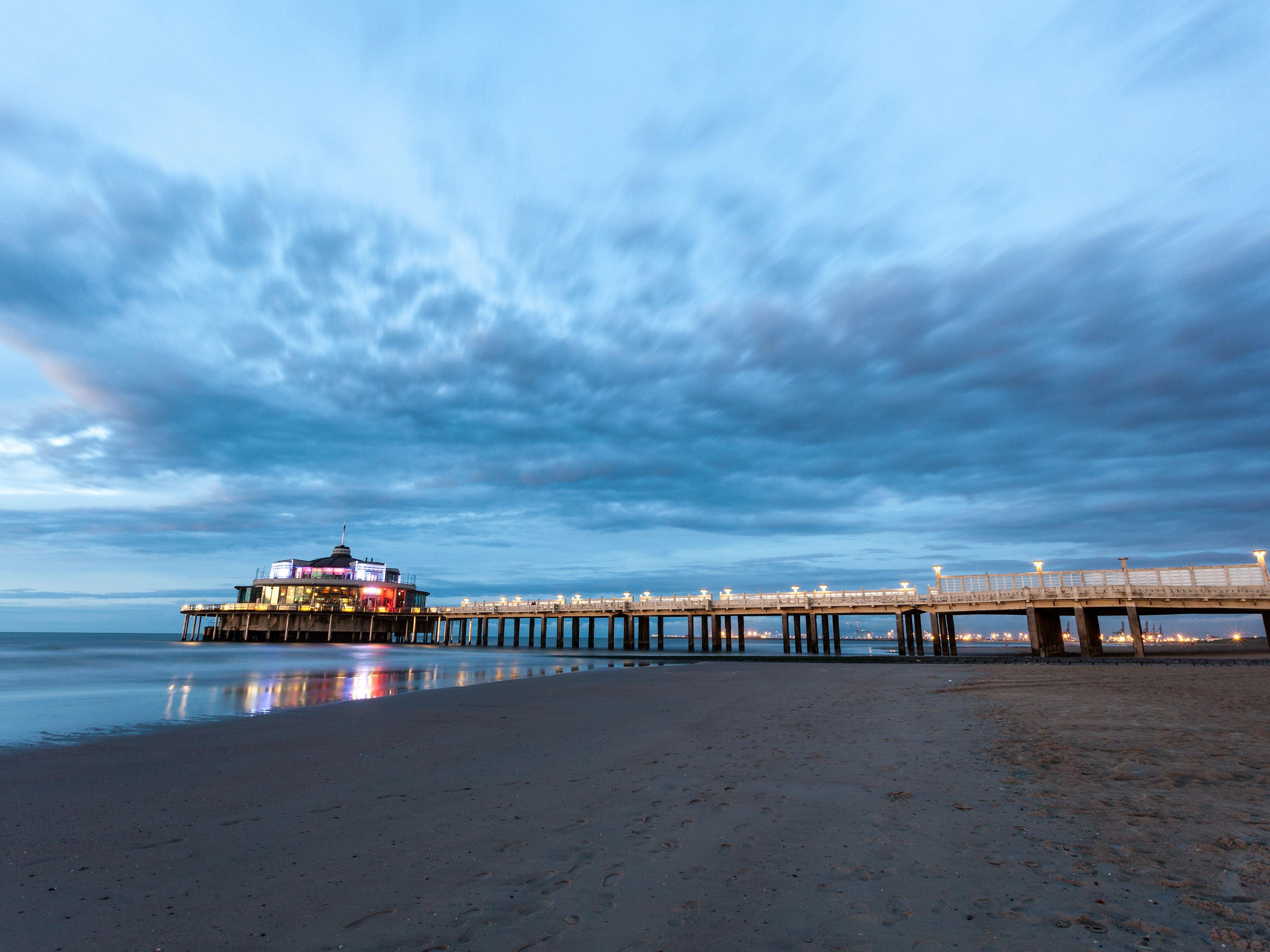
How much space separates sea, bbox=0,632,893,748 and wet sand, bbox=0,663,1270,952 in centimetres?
Result: 442

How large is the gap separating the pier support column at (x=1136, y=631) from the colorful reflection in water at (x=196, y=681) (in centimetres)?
2755

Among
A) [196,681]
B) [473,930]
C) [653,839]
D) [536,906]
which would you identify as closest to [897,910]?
[653,839]

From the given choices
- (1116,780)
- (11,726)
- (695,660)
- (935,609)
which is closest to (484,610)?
(695,660)

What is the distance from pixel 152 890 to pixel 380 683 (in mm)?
19918

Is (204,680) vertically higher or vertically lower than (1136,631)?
lower

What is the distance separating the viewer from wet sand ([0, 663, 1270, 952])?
12.0ft

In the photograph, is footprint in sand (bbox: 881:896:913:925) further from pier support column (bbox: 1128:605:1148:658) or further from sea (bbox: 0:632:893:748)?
pier support column (bbox: 1128:605:1148:658)

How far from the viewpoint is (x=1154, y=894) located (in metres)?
3.89

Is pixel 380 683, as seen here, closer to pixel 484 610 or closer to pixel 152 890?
pixel 152 890

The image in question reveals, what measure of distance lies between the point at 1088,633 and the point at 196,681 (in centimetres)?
4696

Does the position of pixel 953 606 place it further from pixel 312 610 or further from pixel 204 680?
pixel 312 610

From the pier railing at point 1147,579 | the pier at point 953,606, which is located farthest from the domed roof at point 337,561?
the pier railing at point 1147,579

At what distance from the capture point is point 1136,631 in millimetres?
Answer: 34344

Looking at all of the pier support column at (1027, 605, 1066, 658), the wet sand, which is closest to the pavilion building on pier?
the pier support column at (1027, 605, 1066, 658)
